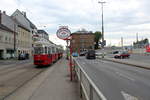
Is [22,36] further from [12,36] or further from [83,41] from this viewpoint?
[83,41]

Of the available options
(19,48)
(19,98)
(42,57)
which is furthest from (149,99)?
(19,48)

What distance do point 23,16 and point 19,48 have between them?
22507 millimetres

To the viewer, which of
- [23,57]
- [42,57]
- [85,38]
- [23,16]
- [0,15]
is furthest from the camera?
[85,38]

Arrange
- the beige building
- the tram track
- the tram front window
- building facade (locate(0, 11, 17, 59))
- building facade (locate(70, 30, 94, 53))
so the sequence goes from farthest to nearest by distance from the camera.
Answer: building facade (locate(70, 30, 94, 53)) < the beige building < building facade (locate(0, 11, 17, 59)) < the tram front window < the tram track

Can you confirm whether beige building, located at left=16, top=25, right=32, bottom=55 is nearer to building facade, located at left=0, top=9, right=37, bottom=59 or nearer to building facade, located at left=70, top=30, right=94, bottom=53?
building facade, located at left=0, top=9, right=37, bottom=59

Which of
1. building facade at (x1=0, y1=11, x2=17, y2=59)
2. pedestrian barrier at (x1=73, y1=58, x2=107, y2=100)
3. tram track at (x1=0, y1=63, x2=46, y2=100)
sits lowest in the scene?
tram track at (x1=0, y1=63, x2=46, y2=100)

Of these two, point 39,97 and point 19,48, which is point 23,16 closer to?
point 19,48

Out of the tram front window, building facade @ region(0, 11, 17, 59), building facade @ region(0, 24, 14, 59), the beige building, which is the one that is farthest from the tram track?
the beige building

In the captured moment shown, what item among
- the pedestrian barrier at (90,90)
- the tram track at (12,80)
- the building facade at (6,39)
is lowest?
the tram track at (12,80)

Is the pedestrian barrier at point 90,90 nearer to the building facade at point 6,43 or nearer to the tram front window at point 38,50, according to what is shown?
the tram front window at point 38,50

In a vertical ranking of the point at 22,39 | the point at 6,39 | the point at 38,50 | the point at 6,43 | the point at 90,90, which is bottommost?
the point at 90,90

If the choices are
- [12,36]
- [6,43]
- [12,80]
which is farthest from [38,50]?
[12,36]

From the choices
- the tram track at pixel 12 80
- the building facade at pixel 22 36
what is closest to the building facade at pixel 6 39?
the building facade at pixel 22 36

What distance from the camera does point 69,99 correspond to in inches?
270
